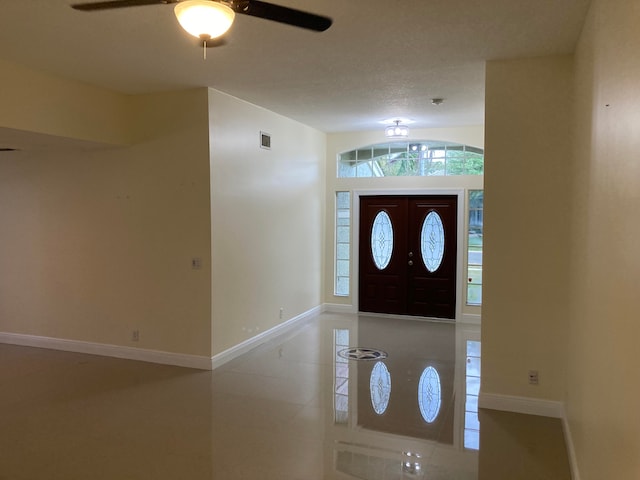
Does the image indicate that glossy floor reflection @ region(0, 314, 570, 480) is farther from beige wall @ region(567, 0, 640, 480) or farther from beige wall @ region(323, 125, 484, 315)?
beige wall @ region(323, 125, 484, 315)

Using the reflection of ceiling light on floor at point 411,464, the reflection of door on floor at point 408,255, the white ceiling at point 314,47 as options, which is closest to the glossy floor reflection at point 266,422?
the reflection of ceiling light on floor at point 411,464

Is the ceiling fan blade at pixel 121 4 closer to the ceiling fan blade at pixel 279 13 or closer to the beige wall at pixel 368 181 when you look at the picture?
the ceiling fan blade at pixel 279 13

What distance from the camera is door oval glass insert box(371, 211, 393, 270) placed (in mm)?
7605

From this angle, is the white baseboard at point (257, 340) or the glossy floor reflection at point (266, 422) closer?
the glossy floor reflection at point (266, 422)

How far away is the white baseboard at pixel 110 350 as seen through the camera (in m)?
5.04

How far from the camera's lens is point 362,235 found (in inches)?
305

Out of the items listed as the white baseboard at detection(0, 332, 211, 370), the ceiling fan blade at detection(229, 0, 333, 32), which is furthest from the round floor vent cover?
the ceiling fan blade at detection(229, 0, 333, 32)

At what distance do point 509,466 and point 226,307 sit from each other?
3.12m

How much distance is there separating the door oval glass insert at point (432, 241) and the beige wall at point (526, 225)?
3.38 m

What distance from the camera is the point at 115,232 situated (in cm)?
534

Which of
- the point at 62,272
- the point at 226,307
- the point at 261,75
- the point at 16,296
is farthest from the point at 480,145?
the point at 16,296

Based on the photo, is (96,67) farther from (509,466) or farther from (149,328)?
(509,466)

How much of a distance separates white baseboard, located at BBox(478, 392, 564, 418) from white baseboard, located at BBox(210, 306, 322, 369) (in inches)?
101

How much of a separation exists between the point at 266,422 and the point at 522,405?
2018mm
